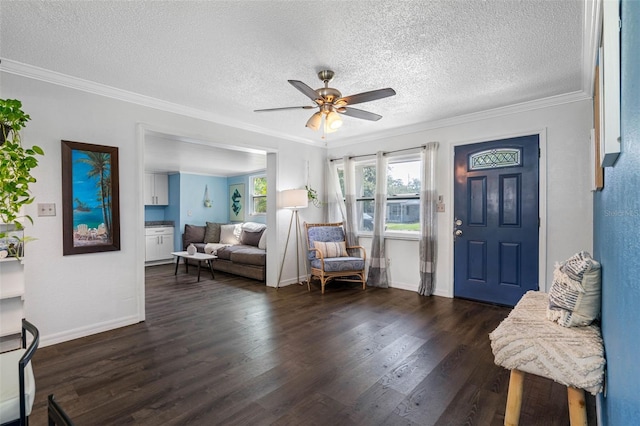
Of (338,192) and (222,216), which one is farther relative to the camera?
(222,216)

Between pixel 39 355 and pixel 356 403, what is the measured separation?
106 inches

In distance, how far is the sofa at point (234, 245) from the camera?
543 centimetres

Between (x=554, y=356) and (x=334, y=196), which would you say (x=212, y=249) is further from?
(x=554, y=356)

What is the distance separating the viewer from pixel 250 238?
650 cm

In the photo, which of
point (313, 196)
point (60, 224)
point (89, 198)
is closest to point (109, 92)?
point (89, 198)

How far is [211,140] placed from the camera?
3.97 metres

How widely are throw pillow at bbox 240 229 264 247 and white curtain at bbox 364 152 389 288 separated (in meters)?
2.63

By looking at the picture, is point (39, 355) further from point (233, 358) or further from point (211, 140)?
point (211, 140)

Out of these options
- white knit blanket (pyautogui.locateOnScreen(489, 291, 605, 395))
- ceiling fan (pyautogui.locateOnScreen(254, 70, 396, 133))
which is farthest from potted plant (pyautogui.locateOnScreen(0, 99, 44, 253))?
white knit blanket (pyautogui.locateOnScreen(489, 291, 605, 395))

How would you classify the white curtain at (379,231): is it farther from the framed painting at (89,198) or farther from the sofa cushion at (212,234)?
the sofa cushion at (212,234)

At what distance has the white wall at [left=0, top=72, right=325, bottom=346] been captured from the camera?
2.68 metres

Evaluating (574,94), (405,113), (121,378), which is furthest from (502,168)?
(121,378)

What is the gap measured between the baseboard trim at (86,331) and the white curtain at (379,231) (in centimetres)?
331

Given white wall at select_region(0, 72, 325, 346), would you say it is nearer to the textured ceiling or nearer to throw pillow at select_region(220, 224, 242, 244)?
the textured ceiling
